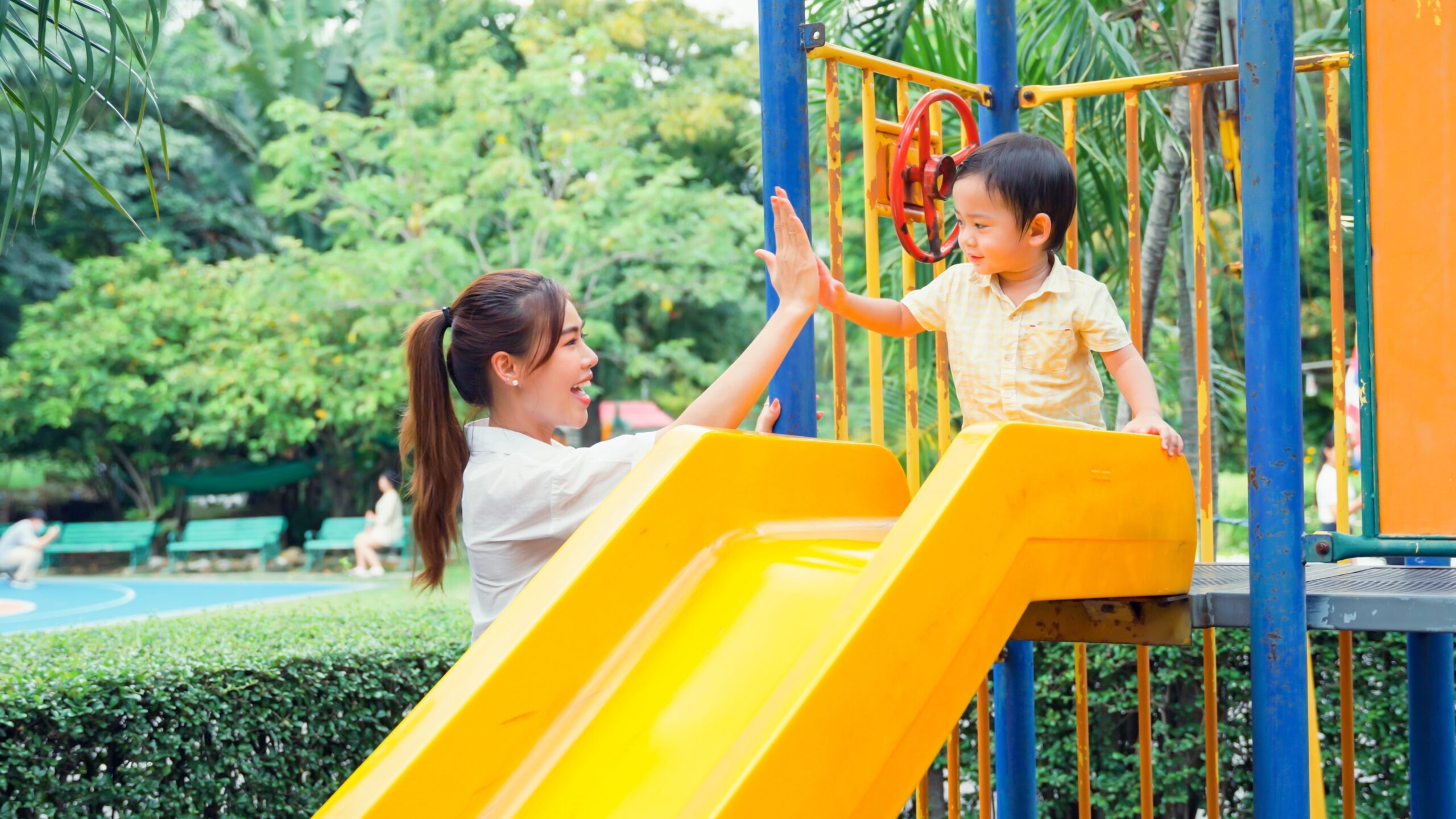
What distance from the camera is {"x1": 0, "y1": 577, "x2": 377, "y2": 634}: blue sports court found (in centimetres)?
1193

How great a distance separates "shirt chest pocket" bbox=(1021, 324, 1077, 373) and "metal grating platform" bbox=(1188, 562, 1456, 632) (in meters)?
0.41

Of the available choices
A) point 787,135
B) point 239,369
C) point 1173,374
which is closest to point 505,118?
point 239,369

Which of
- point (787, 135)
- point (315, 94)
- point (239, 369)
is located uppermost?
point (315, 94)

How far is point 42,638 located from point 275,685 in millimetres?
955

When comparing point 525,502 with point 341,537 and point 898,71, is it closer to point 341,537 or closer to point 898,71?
point 898,71

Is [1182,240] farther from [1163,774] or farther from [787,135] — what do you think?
[787,135]

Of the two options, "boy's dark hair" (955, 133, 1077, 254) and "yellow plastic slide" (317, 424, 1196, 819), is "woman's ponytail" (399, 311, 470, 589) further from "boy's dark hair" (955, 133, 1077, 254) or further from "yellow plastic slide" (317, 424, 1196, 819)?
"boy's dark hair" (955, 133, 1077, 254)

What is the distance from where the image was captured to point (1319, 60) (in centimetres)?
244

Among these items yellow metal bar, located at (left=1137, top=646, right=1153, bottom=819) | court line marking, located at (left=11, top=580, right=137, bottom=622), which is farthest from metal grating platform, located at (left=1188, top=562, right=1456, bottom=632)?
court line marking, located at (left=11, top=580, right=137, bottom=622)

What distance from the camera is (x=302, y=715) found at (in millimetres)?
3416

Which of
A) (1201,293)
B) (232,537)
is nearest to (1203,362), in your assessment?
(1201,293)

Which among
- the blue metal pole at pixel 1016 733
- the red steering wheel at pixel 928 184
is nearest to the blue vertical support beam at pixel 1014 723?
the blue metal pole at pixel 1016 733

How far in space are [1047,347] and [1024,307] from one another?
8cm

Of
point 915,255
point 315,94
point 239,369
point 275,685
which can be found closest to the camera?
point 915,255
